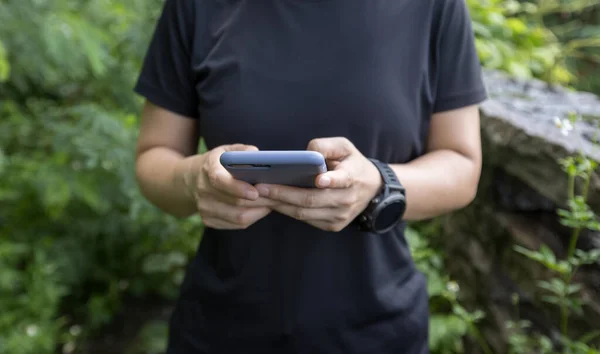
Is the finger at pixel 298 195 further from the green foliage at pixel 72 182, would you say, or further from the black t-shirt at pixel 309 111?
the green foliage at pixel 72 182

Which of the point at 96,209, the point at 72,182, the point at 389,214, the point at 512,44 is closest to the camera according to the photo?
the point at 389,214

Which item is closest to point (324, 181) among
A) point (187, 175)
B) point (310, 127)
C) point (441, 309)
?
point (310, 127)

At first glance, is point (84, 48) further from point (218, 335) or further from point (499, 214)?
point (499, 214)

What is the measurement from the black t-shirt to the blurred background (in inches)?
20.8

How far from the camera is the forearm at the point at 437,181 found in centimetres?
112

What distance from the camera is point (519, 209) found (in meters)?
2.06

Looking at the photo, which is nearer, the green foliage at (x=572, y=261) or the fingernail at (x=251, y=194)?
the fingernail at (x=251, y=194)

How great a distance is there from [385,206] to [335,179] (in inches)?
7.0

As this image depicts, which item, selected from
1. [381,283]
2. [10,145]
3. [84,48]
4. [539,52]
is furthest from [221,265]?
[539,52]

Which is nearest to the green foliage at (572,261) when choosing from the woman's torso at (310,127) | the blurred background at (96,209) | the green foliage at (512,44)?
the blurred background at (96,209)

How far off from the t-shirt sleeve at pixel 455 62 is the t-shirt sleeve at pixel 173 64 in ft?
1.65

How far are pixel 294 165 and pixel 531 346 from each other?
1.36 m

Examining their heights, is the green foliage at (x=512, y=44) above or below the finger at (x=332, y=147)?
below

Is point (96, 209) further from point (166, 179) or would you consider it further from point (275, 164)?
point (275, 164)
